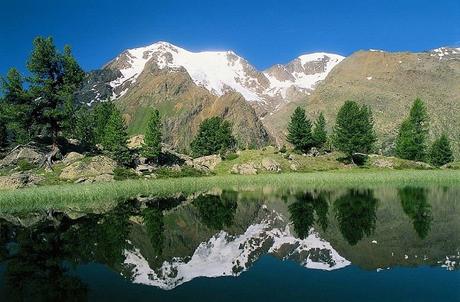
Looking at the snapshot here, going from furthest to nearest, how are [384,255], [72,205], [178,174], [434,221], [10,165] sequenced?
1. [178,174]
2. [10,165]
3. [72,205]
4. [434,221]
5. [384,255]

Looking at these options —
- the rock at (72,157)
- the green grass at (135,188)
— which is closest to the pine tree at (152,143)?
the rock at (72,157)

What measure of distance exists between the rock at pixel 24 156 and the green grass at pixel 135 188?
75.8 ft

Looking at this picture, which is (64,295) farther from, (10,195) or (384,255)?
(10,195)

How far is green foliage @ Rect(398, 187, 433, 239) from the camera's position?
2640cm

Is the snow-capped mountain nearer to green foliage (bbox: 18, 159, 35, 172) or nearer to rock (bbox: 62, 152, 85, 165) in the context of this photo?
rock (bbox: 62, 152, 85, 165)

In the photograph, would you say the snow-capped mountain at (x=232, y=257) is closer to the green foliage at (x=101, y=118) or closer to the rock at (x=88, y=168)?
the rock at (x=88, y=168)

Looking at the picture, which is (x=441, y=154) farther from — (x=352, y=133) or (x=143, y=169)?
(x=143, y=169)

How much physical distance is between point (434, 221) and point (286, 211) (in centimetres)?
1121

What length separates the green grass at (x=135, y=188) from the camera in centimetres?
4175

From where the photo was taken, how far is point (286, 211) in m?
36.7

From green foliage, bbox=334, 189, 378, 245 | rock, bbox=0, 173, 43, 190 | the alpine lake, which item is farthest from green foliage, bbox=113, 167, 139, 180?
green foliage, bbox=334, 189, 378, 245

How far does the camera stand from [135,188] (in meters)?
56.6

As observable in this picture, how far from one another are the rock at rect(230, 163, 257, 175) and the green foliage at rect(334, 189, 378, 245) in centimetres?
5507

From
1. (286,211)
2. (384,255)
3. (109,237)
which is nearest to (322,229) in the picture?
(384,255)
